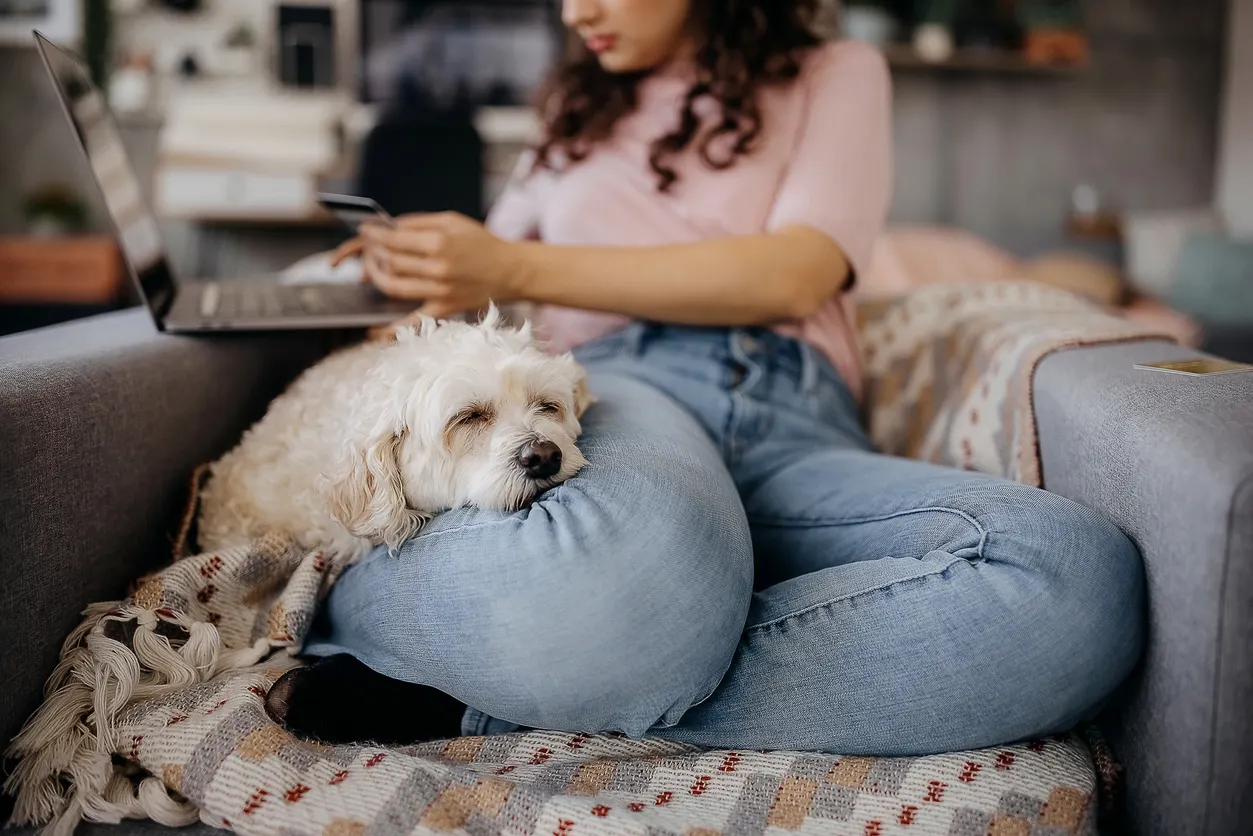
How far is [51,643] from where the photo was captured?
888mm

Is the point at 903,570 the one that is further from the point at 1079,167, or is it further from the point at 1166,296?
the point at 1079,167

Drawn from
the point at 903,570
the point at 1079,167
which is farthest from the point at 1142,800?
the point at 1079,167

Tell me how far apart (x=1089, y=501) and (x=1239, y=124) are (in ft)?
14.1

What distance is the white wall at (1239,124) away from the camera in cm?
413

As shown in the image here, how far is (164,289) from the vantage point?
1.42 m

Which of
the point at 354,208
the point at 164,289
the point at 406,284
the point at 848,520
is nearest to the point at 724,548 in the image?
the point at 848,520

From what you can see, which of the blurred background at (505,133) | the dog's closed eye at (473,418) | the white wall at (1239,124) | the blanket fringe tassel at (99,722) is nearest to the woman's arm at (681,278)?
the dog's closed eye at (473,418)

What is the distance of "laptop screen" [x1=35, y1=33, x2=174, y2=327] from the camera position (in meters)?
1.18

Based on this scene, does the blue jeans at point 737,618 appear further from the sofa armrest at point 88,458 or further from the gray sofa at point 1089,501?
the sofa armrest at point 88,458

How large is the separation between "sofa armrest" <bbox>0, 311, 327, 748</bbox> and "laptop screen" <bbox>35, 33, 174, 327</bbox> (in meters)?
0.08

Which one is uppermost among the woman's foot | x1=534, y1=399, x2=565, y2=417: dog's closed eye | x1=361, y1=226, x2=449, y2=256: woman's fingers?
x1=361, y1=226, x2=449, y2=256: woman's fingers

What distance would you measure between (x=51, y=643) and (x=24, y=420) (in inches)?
8.8

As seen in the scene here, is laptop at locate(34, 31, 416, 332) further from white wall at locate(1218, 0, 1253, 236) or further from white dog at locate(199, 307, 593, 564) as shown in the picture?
white wall at locate(1218, 0, 1253, 236)

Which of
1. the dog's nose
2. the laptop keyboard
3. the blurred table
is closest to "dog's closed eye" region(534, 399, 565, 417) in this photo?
the dog's nose
